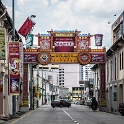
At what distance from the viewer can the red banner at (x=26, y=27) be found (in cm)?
4372

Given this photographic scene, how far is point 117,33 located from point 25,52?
15.0 m

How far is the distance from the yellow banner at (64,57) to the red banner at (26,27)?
21.1 ft

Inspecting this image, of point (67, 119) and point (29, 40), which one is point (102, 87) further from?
point (67, 119)

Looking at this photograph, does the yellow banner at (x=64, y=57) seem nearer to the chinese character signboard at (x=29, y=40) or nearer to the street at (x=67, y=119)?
the chinese character signboard at (x=29, y=40)

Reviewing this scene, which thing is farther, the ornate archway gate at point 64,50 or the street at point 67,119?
the ornate archway gate at point 64,50

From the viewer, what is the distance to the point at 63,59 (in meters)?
49.2

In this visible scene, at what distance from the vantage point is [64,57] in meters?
49.2

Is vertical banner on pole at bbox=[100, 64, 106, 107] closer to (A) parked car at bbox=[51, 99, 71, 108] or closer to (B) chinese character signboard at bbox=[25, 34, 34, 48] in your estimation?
(B) chinese character signboard at bbox=[25, 34, 34, 48]

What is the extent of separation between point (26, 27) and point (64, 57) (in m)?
7.55

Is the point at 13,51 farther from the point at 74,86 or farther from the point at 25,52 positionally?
the point at 74,86

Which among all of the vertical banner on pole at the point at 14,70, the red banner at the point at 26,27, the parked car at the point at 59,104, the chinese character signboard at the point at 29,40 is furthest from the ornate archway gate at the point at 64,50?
the parked car at the point at 59,104

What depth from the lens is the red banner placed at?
43719 mm

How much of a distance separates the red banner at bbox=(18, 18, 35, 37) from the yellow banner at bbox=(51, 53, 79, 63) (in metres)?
6.44

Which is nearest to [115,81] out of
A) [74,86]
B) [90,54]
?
[90,54]
